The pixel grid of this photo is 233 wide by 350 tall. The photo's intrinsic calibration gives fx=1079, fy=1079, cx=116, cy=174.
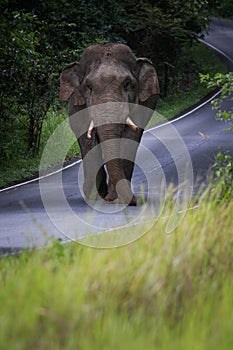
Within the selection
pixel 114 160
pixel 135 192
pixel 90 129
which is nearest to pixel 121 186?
pixel 114 160

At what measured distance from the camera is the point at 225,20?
65.6 meters

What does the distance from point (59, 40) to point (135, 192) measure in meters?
16.2

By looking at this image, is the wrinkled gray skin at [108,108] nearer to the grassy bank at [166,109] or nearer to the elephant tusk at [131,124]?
the elephant tusk at [131,124]

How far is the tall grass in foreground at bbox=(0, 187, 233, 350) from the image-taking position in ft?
21.3

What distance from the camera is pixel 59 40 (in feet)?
110

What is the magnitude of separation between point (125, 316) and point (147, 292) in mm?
519

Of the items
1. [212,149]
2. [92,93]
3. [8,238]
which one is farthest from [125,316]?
[212,149]

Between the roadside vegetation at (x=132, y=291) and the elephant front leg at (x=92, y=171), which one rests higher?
the elephant front leg at (x=92, y=171)

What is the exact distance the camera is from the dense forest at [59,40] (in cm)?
2294

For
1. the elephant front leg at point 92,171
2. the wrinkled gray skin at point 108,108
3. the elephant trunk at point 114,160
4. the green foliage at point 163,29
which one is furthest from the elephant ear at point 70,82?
the green foliage at point 163,29

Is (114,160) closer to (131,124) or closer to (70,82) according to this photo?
(131,124)

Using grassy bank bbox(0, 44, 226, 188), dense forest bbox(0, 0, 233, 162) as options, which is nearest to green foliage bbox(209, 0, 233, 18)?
grassy bank bbox(0, 44, 226, 188)

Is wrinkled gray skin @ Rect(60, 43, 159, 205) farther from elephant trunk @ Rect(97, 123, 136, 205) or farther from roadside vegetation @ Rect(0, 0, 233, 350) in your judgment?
roadside vegetation @ Rect(0, 0, 233, 350)

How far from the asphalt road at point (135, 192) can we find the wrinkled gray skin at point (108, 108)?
391 mm
